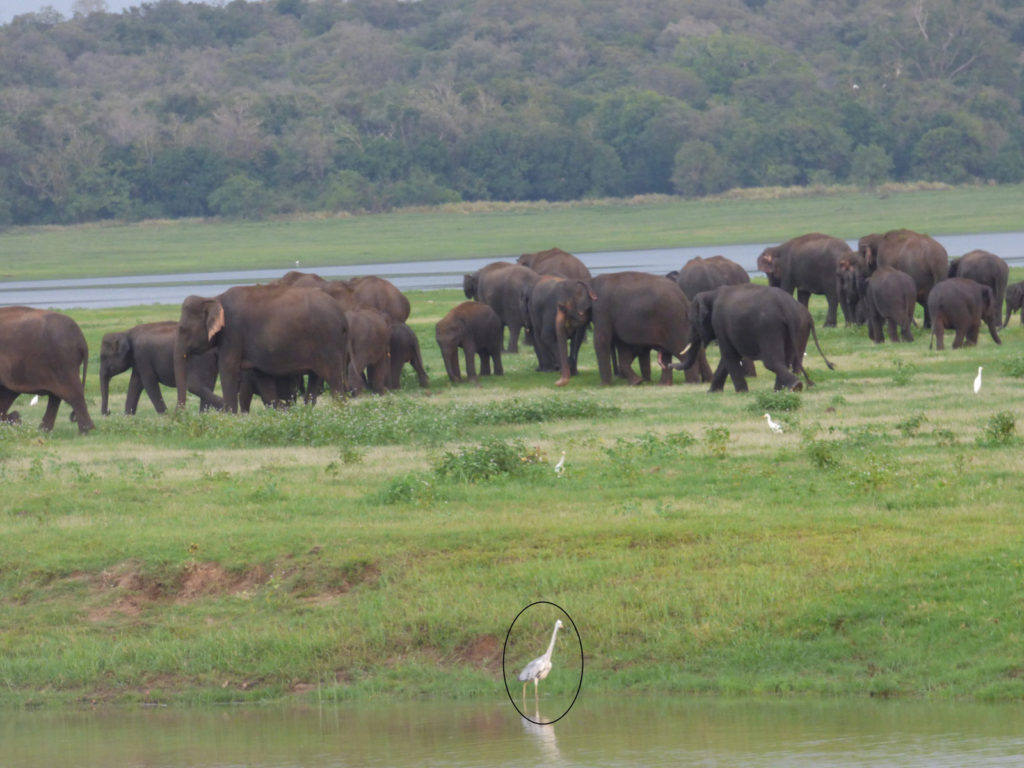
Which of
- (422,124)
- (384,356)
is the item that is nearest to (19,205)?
(422,124)

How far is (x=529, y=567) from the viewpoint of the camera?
10.6m

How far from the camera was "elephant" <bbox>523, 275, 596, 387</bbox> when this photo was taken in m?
21.6

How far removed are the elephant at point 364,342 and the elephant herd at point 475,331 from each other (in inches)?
0.9

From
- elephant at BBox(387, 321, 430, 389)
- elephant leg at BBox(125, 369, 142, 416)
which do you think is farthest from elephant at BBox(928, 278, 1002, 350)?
elephant leg at BBox(125, 369, 142, 416)

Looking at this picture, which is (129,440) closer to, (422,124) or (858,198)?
(858,198)

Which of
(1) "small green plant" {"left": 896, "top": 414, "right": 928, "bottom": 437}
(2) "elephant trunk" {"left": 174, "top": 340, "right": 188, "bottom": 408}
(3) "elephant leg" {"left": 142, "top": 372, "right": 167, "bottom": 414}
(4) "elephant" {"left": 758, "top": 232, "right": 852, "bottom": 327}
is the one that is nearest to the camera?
(1) "small green plant" {"left": 896, "top": 414, "right": 928, "bottom": 437}

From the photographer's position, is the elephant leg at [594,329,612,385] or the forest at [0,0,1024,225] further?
the forest at [0,0,1024,225]

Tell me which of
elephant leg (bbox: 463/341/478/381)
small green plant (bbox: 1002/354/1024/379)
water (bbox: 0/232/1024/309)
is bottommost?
water (bbox: 0/232/1024/309)

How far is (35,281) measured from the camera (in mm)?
61250

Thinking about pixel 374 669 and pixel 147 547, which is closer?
pixel 374 669

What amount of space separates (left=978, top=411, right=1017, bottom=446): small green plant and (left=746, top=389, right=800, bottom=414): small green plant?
297cm

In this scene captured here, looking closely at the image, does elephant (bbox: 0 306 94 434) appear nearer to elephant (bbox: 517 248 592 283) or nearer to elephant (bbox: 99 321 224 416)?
elephant (bbox: 99 321 224 416)

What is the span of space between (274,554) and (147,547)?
0.87 meters

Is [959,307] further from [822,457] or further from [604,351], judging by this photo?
[822,457]
